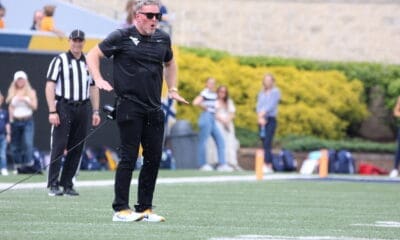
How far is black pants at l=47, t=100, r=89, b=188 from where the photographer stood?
15.7 metres

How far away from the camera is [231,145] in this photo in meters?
26.2

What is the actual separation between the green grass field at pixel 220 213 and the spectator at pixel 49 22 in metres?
4.52

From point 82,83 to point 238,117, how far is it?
45.1 ft

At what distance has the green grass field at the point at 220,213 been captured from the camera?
10680mm

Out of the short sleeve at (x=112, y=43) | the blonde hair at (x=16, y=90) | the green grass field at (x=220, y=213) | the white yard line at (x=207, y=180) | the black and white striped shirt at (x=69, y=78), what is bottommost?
the white yard line at (x=207, y=180)

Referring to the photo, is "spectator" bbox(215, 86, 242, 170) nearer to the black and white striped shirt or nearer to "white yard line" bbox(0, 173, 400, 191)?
"white yard line" bbox(0, 173, 400, 191)

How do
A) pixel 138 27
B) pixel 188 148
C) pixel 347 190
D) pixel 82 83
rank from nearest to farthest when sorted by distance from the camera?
1. pixel 138 27
2. pixel 82 83
3. pixel 347 190
4. pixel 188 148

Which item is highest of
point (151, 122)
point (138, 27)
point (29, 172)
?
point (138, 27)

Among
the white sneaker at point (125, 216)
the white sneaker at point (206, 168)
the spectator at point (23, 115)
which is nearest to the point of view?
the white sneaker at point (125, 216)

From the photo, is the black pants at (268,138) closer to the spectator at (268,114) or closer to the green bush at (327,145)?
the spectator at (268,114)

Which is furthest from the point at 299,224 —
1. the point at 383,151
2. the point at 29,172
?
the point at 383,151

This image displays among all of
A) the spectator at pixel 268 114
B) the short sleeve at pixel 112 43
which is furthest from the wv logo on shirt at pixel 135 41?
the spectator at pixel 268 114

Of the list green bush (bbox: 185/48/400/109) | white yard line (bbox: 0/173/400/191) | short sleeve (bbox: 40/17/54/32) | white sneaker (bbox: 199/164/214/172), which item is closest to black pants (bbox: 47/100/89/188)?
white yard line (bbox: 0/173/400/191)

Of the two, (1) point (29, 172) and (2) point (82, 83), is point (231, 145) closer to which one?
(1) point (29, 172)
